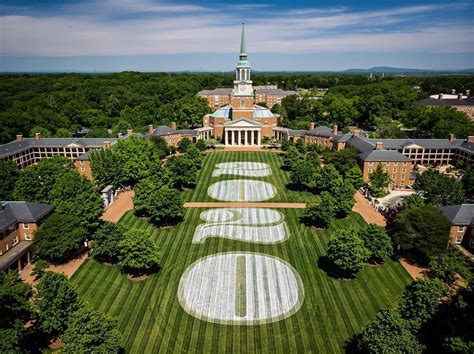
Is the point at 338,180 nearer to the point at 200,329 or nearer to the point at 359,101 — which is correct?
the point at 200,329

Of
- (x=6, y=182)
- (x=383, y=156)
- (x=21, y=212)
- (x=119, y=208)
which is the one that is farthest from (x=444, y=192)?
(x=6, y=182)

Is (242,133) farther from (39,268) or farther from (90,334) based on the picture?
(90,334)

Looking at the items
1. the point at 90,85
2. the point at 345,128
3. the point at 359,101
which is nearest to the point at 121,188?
the point at 345,128

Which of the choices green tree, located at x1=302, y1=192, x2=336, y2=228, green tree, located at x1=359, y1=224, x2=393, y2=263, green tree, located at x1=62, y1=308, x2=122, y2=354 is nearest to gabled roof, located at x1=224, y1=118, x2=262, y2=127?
green tree, located at x1=302, y1=192, x2=336, y2=228

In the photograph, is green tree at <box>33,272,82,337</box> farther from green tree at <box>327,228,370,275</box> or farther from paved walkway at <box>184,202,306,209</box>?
paved walkway at <box>184,202,306,209</box>

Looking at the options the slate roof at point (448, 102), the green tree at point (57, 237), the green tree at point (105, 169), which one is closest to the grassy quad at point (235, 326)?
the green tree at point (57, 237)
